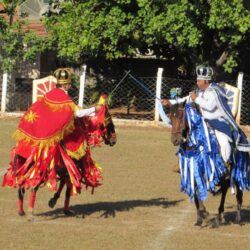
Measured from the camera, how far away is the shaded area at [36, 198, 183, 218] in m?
10.3

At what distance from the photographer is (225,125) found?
9.64 meters

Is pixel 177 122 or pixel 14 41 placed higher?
pixel 14 41

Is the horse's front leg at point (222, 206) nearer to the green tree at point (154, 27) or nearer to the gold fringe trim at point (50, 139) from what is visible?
the gold fringe trim at point (50, 139)

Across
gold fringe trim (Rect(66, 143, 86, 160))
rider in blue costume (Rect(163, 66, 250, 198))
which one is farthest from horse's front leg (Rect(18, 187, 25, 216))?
rider in blue costume (Rect(163, 66, 250, 198))

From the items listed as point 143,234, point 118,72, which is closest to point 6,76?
point 118,72

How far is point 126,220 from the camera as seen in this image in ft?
32.5

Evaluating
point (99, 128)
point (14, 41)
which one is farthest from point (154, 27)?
point (99, 128)

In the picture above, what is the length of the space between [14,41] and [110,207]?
15534 mm

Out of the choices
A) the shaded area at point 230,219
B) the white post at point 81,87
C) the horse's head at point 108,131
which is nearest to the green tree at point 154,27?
the white post at point 81,87

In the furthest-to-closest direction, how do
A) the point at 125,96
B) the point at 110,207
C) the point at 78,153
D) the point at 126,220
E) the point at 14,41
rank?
the point at 125,96 → the point at 14,41 → the point at 110,207 → the point at 126,220 → the point at 78,153

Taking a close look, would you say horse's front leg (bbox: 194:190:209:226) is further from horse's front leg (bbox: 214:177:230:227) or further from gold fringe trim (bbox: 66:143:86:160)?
gold fringe trim (bbox: 66:143:86:160)

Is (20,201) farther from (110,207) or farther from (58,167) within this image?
(110,207)

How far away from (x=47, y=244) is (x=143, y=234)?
121 centimetres

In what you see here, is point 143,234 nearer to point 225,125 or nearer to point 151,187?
point 225,125
